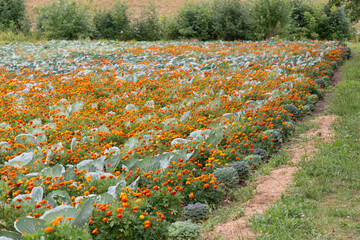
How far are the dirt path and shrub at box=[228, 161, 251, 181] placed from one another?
170 mm

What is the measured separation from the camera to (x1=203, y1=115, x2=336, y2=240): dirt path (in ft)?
9.50

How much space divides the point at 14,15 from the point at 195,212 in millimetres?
24927

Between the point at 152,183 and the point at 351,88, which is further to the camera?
the point at 351,88

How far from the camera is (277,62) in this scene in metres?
10.2

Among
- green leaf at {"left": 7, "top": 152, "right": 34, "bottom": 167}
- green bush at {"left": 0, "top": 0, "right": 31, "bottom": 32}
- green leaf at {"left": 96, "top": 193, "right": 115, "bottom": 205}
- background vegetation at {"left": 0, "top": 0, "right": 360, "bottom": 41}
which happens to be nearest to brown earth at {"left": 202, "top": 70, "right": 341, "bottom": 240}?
green leaf at {"left": 96, "top": 193, "right": 115, "bottom": 205}

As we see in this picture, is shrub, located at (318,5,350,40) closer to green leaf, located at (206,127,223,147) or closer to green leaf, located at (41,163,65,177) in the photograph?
green leaf, located at (206,127,223,147)

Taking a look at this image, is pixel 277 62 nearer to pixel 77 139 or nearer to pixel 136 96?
pixel 136 96

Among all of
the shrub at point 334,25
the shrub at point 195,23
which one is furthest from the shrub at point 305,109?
the shrub at point 334,25

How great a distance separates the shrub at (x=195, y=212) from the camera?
321cm

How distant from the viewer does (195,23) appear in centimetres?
2267

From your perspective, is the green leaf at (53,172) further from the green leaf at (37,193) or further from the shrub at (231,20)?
the shrub at (231,20)

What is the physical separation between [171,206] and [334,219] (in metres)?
1.43

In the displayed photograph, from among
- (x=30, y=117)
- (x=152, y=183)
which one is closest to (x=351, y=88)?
(x=152, y=183)

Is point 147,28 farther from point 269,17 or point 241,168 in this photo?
point 241,168
